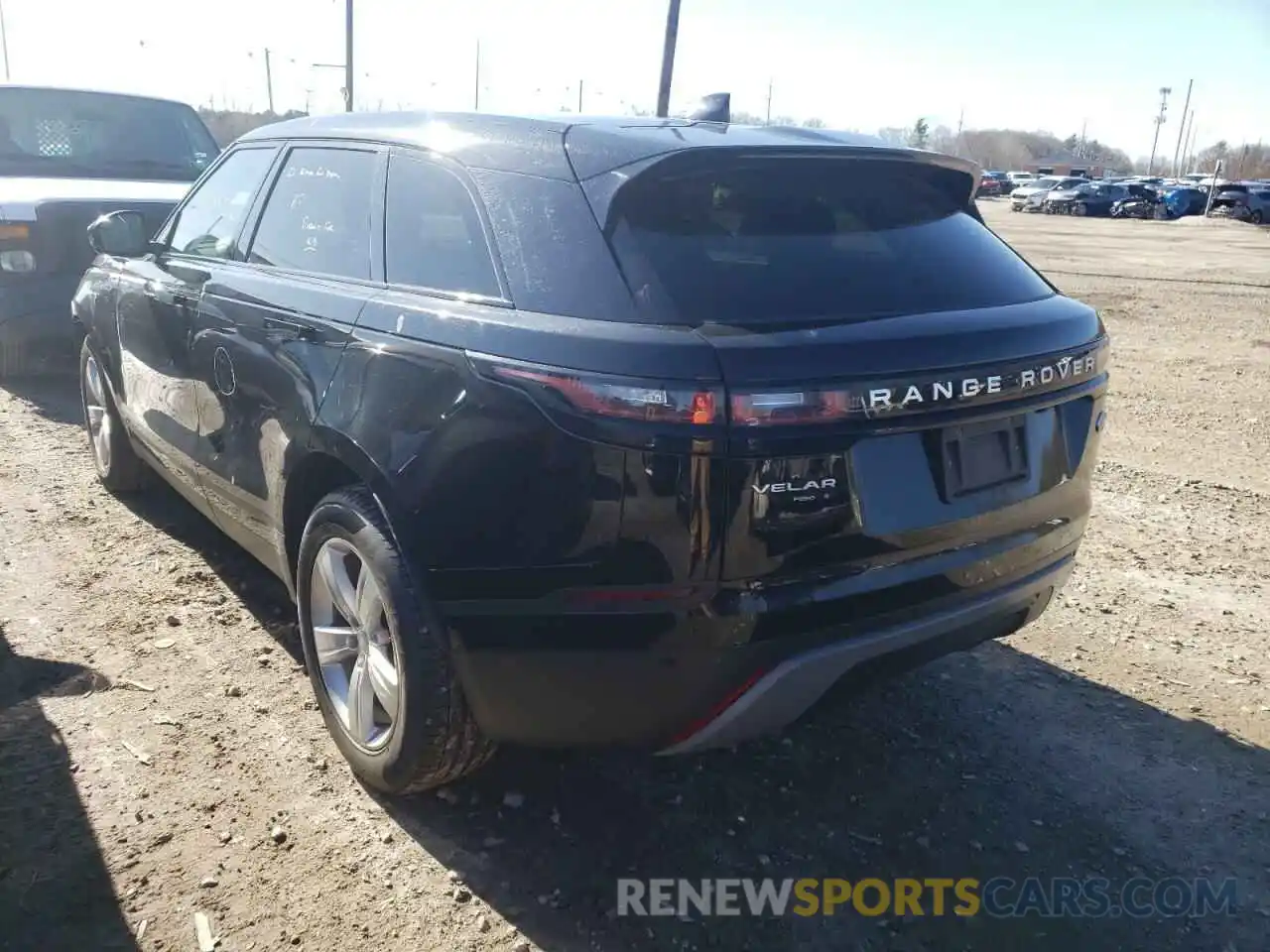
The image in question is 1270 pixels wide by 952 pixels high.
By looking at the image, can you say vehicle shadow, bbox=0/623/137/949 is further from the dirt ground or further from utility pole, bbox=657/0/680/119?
utility pole, bbox=657/0/680/119

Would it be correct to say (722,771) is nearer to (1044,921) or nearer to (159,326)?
(1044,921)

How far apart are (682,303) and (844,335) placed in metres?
0.36

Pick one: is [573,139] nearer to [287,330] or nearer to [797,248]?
[797,248]

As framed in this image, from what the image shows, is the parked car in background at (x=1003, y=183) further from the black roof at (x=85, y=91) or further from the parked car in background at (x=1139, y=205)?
the black roof at (x=85, y=91)

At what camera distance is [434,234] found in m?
2.75

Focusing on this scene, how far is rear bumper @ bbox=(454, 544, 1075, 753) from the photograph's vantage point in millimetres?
2244

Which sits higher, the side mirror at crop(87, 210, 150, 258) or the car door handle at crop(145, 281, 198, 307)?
the side mirror at crop(87, 210, 150, 258)

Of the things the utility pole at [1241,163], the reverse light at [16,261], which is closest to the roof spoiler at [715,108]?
the reverse light at [16,261]

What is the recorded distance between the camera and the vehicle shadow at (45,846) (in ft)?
7.79

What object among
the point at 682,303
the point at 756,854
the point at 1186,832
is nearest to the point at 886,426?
the point at 682,303

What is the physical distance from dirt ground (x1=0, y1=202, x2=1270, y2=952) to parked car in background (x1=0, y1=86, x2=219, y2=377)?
262cm

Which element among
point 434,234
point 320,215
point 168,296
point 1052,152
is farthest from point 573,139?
point 1052,152

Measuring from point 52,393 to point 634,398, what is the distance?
6472 millimetres

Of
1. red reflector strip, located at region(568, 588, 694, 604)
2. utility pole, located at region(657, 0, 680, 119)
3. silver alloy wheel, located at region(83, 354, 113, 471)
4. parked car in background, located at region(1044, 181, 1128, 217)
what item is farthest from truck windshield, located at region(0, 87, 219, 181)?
parked car in background, located at region(1044, 181, 1128, 217)
